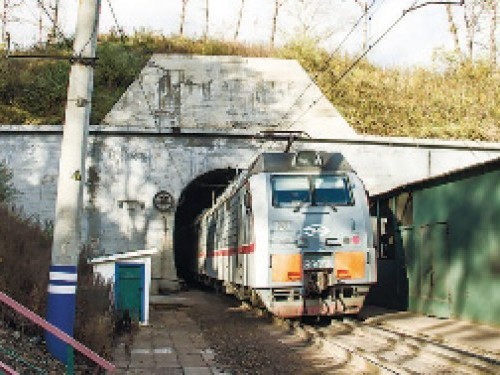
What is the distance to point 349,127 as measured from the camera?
990 inches

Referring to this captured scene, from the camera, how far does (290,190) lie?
14.2 m

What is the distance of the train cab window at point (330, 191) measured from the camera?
14133mm

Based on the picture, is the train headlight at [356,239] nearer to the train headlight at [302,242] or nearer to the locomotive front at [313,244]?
the locomotive front at [313,244]

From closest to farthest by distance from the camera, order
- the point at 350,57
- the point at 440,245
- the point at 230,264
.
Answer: the point at 440,245
the point at 230,264
the point at 350,57

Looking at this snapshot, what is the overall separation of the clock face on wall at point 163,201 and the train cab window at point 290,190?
35.4 ft

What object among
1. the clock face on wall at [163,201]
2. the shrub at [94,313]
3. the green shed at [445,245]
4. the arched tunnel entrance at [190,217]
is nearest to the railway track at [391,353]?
the green shed at [445,245]

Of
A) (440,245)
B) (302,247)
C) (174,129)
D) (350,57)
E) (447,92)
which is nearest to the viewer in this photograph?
(302,247)

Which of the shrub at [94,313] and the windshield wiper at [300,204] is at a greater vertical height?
the windshield wiper at [300,204]

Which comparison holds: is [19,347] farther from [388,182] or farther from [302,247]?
[388,182]

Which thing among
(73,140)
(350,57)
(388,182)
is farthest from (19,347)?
(350,57)

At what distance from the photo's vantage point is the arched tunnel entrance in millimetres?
32447

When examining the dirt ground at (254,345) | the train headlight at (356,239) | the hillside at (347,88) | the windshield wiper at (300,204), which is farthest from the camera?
the hillside at (347,88)

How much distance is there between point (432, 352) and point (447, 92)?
75.1 feet

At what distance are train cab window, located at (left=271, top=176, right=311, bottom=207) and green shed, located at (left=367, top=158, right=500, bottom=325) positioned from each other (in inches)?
71.9
